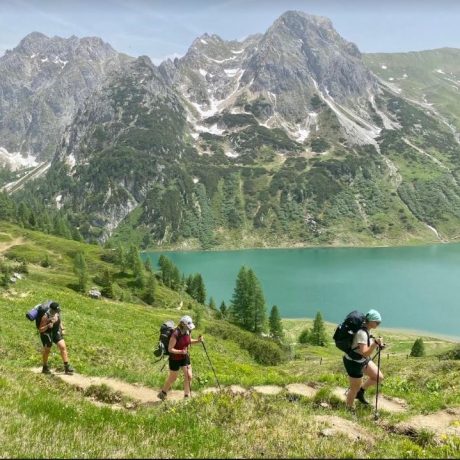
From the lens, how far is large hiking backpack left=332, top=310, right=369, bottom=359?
13.6m


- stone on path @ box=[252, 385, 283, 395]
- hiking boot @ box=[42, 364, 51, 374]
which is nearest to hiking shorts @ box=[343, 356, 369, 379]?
stone on path @ box=[252, 385, 283, 395]

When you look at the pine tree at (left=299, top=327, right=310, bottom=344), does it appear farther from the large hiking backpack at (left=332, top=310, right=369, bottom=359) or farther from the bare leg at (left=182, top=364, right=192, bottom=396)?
the large hiking backpack at (left=332, top=310, right=369, bottom=359)

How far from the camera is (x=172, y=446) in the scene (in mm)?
8641

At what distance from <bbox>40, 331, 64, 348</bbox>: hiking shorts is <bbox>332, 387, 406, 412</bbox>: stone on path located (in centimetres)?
1134

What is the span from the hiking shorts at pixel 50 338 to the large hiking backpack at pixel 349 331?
1156 cm

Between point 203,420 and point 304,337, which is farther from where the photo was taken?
point 304,337

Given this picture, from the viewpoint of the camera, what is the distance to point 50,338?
718 inches

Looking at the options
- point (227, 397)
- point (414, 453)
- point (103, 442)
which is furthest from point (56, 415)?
point (414, 453)

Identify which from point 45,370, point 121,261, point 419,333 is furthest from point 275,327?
point 45,370

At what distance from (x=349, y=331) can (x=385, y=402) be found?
164 inches

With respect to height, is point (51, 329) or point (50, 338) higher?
point (51, 329)

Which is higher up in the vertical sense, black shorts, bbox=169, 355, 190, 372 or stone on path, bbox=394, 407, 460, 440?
black shorts, bbox=169, 355, 190, 372

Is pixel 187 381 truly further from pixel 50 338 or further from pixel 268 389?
pixel 50 338

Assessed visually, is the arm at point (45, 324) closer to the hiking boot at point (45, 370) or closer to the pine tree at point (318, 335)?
the hiking boot at point (45, 370)
